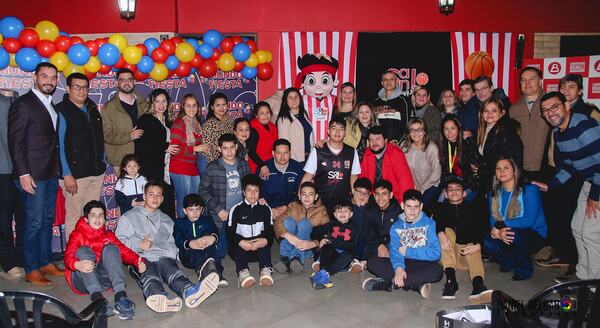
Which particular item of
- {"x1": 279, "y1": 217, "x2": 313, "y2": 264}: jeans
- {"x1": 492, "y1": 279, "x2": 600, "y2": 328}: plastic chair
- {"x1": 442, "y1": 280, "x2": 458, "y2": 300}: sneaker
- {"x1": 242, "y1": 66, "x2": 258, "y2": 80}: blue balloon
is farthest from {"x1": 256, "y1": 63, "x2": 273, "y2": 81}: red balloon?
{"x1": 492, "y1": 279, "x2": 600, "y2": 328}: plastic chair

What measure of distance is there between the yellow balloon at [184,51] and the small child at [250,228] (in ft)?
5.83

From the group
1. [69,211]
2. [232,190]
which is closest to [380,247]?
[232,190]

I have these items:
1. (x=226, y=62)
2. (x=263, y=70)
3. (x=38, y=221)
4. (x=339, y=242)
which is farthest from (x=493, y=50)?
(x=38, y=221)

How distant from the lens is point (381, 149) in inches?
A: 210

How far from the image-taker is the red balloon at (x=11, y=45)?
506 cm

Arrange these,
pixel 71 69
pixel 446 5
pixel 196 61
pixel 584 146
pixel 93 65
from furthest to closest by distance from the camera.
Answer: pixel 446 5 → pixel 196 61 → pixel 93 65 → pixel 71 69 → pixel 584 146

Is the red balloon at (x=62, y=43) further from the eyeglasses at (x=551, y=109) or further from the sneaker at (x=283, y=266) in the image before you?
the eyeglasses at (x=551, y=109)

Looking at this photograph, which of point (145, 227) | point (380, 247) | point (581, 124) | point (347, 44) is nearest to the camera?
point (581, 124)

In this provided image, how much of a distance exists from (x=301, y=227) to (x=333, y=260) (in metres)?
0.51

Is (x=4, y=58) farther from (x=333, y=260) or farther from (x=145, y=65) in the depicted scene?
(x=333, y=260)

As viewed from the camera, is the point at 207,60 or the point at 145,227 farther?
the point at 207,60

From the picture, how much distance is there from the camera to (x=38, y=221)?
4613 mm

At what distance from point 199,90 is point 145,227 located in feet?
7.83

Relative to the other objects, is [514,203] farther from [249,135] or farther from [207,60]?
[207,60]
